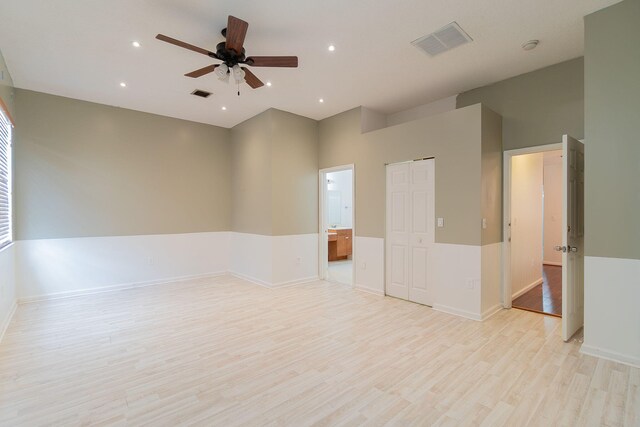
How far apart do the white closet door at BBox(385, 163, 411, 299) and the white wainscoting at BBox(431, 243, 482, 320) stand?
50cm

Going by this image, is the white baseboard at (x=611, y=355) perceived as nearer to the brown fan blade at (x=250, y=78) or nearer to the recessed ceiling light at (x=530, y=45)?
A: the recessed ceiling light at (x=530, y=45)

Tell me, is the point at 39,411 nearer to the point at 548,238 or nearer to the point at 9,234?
the point at 9,234

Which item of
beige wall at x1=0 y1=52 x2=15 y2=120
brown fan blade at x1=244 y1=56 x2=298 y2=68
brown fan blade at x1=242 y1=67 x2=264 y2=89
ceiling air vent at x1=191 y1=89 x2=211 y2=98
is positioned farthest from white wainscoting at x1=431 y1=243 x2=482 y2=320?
beige wall at x1=0 y1=52 x2=15 y2=120

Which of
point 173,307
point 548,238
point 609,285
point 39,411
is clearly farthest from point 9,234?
point 548,238

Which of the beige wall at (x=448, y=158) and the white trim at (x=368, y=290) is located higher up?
the beige wall at (x=448, y=158)

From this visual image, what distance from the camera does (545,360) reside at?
2629 mm

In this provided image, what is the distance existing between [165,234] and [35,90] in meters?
2.87

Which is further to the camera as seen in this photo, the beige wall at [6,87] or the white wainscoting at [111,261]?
the white wainscoting at [111,261]

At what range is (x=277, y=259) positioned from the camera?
17.0 feet

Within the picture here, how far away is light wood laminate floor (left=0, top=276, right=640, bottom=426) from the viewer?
1.96 meters

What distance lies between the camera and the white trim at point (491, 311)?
143 inches

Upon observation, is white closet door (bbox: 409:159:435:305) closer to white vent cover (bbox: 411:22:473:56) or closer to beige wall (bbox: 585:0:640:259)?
white vent cover (bbox: 411:22:473:56)

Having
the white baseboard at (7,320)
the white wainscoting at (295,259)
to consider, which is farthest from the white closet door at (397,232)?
the white baseboard at (7,320)

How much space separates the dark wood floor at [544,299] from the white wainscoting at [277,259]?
3.38m
